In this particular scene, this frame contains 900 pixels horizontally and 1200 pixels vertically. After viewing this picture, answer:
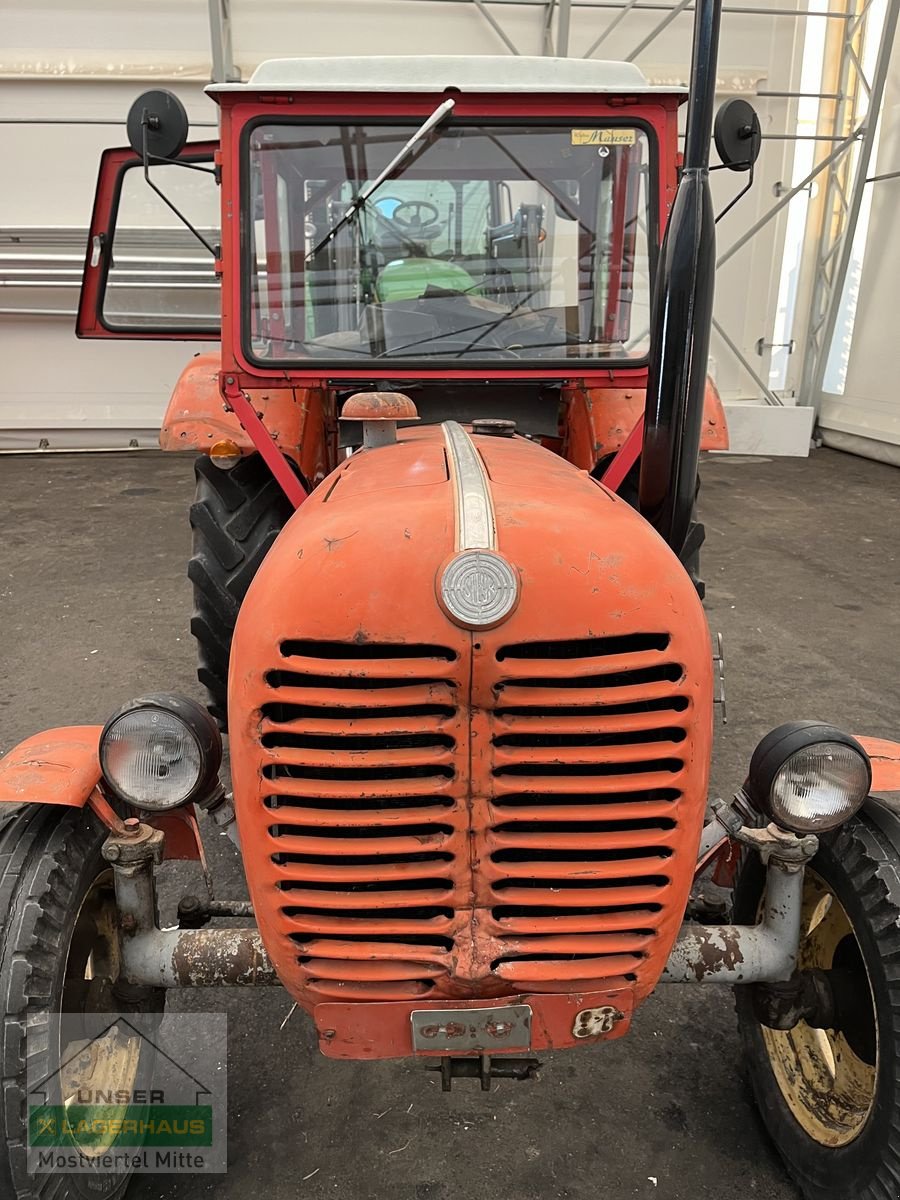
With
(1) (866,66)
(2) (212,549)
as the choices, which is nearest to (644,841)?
(2) (212,549)

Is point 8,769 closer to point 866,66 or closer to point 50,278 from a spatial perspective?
point 50,278

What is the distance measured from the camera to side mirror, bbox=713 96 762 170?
2.52 m

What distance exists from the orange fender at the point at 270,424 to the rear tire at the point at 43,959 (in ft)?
4.54

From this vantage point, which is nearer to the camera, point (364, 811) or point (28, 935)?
point (364, 811)

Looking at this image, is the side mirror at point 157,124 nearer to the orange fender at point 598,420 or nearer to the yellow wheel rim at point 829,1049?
the orange fender at point 598,420

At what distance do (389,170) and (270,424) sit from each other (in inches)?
31.7

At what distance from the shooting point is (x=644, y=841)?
1467 millimetres

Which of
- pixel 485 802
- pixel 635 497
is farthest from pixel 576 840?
pixel 635 497

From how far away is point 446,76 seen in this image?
2551 millimetres

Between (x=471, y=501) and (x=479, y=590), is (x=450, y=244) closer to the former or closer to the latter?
(x=471, y=501)

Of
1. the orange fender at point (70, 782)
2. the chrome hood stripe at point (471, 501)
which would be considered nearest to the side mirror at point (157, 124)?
the chrome hood stripe at point (471, 501)

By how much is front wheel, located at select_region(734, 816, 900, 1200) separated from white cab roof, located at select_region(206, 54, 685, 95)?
2040mm

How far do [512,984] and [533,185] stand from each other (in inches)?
86.8

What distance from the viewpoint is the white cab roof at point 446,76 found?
2504 millimetres
